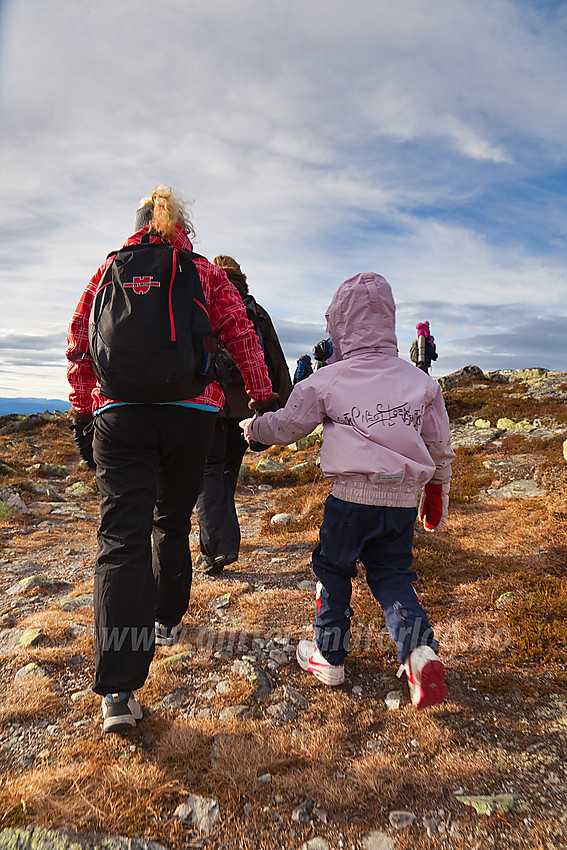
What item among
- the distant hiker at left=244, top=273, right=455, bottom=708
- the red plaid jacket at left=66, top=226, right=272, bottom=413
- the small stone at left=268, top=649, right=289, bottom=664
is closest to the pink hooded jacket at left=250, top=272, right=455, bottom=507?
the distant hiker at left=244, top=273, right=455, bottom=708

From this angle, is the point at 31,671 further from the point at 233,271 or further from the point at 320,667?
the point at 233,271

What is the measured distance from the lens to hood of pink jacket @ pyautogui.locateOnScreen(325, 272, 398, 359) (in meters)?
3.63

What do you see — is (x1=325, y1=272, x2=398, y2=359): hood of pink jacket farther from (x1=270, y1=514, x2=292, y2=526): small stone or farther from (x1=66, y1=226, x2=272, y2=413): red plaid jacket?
(x1=270, y1=514, x2=292, y2=526): small stone

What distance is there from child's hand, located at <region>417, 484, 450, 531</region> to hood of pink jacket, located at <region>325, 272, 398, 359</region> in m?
1.14

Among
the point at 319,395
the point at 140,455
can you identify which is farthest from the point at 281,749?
the point at 319,395

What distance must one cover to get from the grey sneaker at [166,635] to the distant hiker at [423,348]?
2131cm

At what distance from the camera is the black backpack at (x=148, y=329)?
2.86 metres

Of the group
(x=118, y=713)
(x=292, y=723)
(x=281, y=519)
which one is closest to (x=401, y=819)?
(x=292, y=723)

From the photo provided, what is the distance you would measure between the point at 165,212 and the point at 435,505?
9.74 ft

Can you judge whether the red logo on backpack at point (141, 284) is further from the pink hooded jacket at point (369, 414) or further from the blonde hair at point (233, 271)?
the blonde hair at point (233, 271)

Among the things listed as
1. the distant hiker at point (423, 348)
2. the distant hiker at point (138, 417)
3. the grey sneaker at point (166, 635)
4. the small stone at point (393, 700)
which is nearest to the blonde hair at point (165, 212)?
the distant hiker at point (138, 417)

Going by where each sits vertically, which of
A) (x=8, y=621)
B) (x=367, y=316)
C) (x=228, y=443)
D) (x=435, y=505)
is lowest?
(x=8, y=621)

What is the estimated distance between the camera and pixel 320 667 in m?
3.58

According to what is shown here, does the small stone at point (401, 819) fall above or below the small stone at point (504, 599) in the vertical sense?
below
